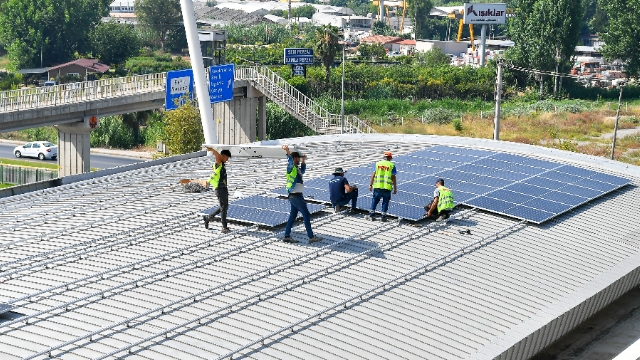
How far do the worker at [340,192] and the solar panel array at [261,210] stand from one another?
381 millimetres

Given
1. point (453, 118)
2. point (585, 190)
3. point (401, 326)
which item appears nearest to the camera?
point (401, 326)

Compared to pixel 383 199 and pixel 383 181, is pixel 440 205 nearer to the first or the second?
pixel 383 199

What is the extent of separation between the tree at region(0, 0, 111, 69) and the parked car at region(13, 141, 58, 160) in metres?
48.8

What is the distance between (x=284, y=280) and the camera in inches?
700

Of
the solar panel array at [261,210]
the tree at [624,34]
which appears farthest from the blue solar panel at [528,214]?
the tree at [624,34]

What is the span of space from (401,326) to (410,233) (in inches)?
189

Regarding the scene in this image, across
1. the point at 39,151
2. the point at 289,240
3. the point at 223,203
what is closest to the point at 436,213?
the point at 289,240

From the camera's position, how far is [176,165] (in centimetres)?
2961

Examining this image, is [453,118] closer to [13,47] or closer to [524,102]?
[524,102]

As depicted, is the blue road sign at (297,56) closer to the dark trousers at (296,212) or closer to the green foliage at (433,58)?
the green foliage at (433,58)

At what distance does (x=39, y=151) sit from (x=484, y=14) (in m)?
65.5

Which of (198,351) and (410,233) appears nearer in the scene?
(198,351)

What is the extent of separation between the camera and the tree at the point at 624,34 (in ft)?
316

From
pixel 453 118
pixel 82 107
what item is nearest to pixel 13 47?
pixel 453 118
